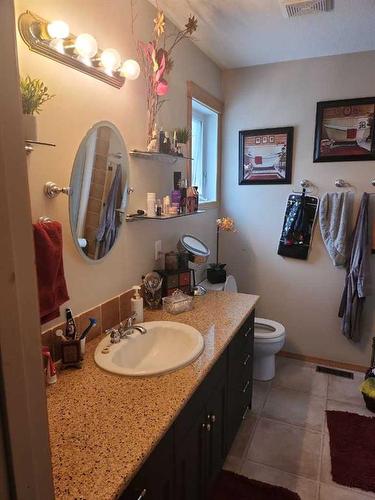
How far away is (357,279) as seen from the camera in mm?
2709

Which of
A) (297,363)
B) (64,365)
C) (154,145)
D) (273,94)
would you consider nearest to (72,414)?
(64,365)

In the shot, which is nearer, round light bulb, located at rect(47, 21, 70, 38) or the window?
round light bulb, located at rect(47, 21, 70, 38)

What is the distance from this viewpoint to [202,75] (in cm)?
265

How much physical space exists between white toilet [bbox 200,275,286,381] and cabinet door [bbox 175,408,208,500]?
1197 millimetres

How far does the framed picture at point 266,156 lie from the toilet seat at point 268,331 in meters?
1.22

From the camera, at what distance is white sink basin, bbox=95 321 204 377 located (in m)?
1.43

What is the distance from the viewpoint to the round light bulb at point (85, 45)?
1.31 metres

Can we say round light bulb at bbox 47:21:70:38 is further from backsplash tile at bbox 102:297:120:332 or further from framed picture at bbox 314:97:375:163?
framed picture at bbox 314:97:375:163

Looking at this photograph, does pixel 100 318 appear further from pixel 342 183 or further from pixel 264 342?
pixel 342 183

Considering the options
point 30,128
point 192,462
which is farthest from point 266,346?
point 30,128

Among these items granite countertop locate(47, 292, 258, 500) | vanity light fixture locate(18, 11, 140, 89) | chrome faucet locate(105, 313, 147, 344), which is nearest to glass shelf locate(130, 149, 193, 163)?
vanity light fixture locate(18, 11, 140, 89)

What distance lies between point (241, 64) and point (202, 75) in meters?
0.48

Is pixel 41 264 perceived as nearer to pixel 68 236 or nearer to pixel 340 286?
pixel 68 236

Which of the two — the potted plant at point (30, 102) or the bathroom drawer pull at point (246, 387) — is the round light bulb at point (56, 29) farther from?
the bathroom drawer pull at point (246, 387)
